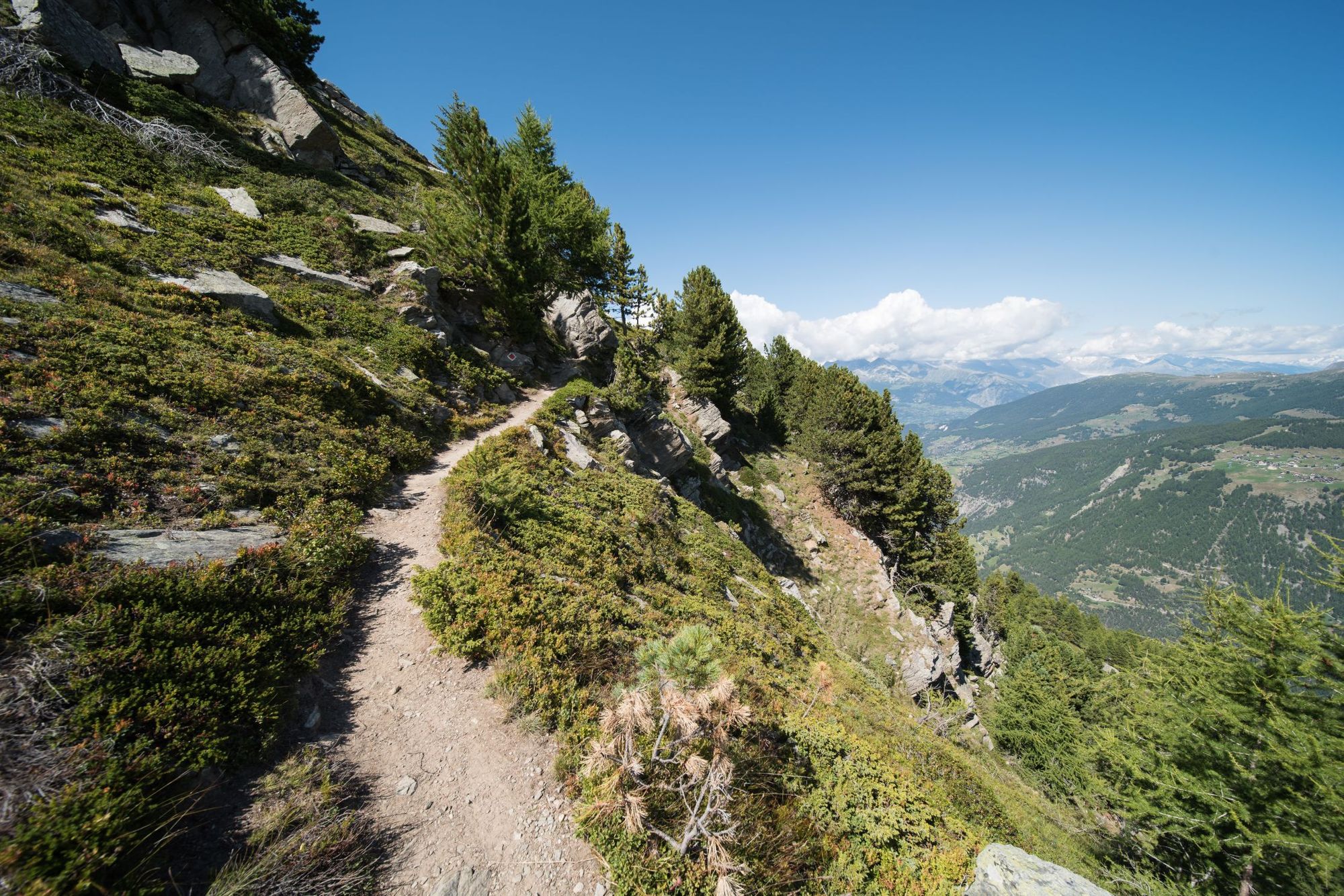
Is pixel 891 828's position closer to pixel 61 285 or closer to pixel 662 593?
pixel 662 593

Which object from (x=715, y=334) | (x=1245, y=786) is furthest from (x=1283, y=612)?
(x=715, y=334)

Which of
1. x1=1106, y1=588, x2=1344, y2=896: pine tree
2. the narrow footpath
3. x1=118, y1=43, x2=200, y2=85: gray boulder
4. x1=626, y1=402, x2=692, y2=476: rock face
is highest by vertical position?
x1=118, y1=43, x2=200, y2=85: gray boulder

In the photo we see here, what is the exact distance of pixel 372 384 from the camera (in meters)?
15.0

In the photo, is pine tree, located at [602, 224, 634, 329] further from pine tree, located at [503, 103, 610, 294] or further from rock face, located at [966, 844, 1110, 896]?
rock face, located at [966, 844, 1110, 896]

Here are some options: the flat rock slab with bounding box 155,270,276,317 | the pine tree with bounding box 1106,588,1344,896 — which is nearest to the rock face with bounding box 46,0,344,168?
the flat rock slab with bounding box 155,270,276,317

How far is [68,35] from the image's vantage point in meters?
17.8

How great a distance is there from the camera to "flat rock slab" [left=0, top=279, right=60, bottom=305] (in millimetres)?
10016

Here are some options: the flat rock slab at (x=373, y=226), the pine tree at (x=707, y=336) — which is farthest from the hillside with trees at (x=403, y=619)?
the pine tree at (x=707, y=336)

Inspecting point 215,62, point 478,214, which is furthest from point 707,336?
point 215,62

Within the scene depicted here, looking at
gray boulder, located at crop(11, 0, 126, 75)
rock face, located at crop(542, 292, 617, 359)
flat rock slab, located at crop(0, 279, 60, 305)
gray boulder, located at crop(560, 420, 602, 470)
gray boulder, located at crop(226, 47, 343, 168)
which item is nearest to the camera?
flat rock slab, located at crop(0, 279, 60, 305)

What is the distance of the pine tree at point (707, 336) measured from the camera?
3522 cm

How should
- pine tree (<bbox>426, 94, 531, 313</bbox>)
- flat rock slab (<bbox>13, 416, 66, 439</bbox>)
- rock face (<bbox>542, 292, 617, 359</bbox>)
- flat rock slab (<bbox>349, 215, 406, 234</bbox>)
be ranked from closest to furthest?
flat rock slab (<bbox>13, 416, 66, 439</bbox>) → pine tree (<bbox>426, 94, 531, 313</bbox>) → flat rock slab (<bbox>349, 215, 406, 234</bbox>) → rock face (<bbox>542, 292, 617, 359</bbox>)

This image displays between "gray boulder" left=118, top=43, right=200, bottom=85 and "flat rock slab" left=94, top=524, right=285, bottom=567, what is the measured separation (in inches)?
1105

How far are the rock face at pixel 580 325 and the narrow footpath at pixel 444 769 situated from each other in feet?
68.5
